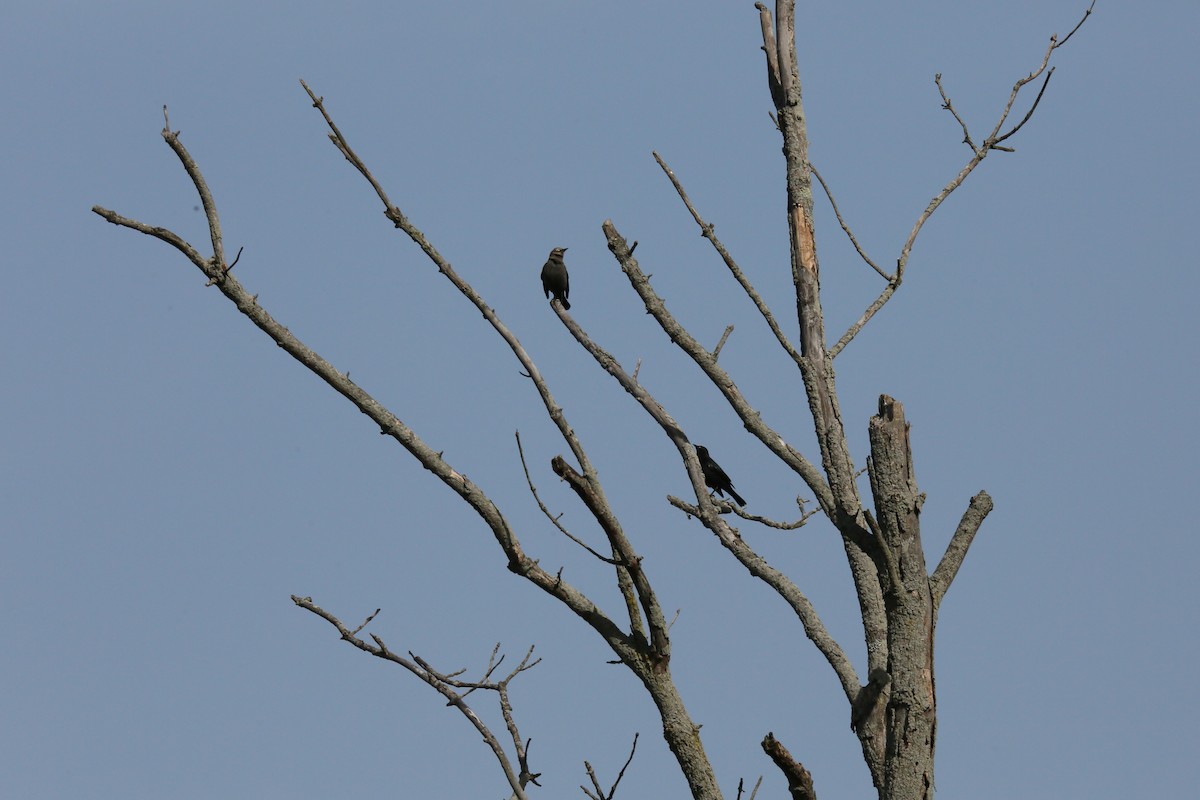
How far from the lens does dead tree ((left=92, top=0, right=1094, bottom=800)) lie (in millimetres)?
4691

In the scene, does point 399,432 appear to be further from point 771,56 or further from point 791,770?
point 771,56

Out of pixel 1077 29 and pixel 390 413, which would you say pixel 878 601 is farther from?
pixel 1077 29

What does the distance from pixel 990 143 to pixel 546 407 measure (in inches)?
109

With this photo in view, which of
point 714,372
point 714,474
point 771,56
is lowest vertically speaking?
point 714,372

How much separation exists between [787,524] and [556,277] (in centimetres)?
1015

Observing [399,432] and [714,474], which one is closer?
[399,432]

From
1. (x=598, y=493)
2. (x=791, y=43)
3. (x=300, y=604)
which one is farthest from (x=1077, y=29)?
(x=300, y=604)

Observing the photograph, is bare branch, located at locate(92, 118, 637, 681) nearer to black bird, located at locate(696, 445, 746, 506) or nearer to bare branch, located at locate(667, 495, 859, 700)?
bare branch, located at locate(667, 495, 859, 700)

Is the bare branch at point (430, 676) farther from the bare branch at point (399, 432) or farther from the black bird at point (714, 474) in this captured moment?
the black bird at point (714, 474)

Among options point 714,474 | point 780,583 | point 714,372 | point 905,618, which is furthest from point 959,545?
point 714,474

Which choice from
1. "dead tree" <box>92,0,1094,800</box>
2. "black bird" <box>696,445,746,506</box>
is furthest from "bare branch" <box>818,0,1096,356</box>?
"black bird" <box>696,445,746,506</box>

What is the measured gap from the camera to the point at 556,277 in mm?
16031

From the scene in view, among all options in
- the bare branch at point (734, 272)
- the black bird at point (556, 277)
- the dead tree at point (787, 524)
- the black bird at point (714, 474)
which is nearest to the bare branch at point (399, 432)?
the dead tree at point (787, 524)

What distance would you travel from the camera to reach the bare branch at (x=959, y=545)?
4805mm
